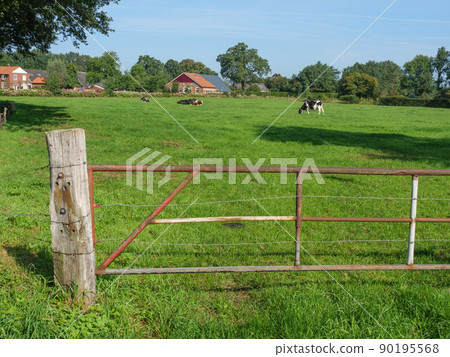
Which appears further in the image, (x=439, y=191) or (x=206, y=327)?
(x=439, y=191)

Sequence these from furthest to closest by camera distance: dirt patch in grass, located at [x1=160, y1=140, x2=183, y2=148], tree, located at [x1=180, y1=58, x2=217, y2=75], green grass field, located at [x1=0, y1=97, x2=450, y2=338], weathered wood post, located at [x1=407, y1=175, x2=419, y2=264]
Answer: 1. tree, located at [x1=180, y1=58, x2=217, y2=75]
2. dirt patch in grass, located at [x1=160, y1=140, x2=183, y2=148]
3. weathered wood post, located at [x1=407, y1=175, x2=419, y2=264]
4. green grass field, located at [x1=0, y1=97, x2=450, y2=338]

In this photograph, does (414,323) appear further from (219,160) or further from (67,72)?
(67,72)

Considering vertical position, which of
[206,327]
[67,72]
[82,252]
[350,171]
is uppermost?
[67,72]

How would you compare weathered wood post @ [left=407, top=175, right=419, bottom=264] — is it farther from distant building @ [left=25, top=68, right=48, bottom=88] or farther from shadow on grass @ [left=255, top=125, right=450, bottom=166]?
distant building @ [left=25, top=68, right=48, bottom=88]

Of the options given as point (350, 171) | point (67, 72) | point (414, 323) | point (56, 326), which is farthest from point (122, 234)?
point (67, 72)

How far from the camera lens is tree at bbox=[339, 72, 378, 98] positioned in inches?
1965

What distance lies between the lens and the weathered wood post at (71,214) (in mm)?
3309

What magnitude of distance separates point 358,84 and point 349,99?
1958 millimetres

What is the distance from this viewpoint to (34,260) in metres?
4.49

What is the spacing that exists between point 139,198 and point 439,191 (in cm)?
578

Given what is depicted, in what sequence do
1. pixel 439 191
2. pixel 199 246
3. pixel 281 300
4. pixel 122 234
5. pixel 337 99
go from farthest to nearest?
1. pixel 337 99
2. pixel 439 191
3. pixel 122 234
4. pixel 199 246
5. pixel 281 300

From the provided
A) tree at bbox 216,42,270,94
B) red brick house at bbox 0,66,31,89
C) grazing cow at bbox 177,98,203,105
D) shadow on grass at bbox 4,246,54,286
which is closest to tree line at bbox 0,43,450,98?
tree at bbox 216,42,270,94

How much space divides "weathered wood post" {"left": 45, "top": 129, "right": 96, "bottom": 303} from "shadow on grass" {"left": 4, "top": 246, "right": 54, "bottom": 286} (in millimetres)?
492

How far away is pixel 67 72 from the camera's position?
7581cm
